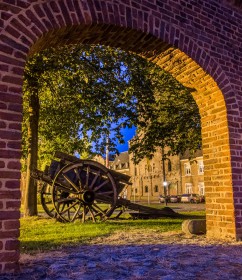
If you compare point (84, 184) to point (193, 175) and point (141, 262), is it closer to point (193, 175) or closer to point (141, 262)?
point (141, 262)

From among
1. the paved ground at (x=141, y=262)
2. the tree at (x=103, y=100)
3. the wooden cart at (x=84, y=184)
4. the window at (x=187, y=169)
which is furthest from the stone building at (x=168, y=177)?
the paved ground at (x=141, y=262)

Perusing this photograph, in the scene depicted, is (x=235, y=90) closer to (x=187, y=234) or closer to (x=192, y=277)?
(x=187, y=234)

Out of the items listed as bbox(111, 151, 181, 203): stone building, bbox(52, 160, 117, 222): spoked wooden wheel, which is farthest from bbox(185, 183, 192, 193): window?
bbox(52, 160, 117, 222): spoked wooden wheel

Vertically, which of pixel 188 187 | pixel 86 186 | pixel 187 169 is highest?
pixel 187 169

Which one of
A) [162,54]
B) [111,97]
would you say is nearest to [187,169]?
[111,97]

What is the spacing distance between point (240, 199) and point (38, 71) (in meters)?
7.15

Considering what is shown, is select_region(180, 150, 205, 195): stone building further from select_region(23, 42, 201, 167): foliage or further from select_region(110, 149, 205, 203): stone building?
select_region(23, 42, 201, 167): foliage

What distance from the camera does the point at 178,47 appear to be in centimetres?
504

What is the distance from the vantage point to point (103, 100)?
9.68 meters

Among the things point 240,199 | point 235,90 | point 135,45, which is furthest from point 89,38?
point 240,199

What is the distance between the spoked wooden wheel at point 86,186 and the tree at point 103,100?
190 centimetres

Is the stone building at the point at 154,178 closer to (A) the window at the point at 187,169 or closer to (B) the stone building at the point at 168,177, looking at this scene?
(B) the stone building at the point at 168,177

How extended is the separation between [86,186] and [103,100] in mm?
2635

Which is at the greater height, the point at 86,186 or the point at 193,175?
the point at 193,175
